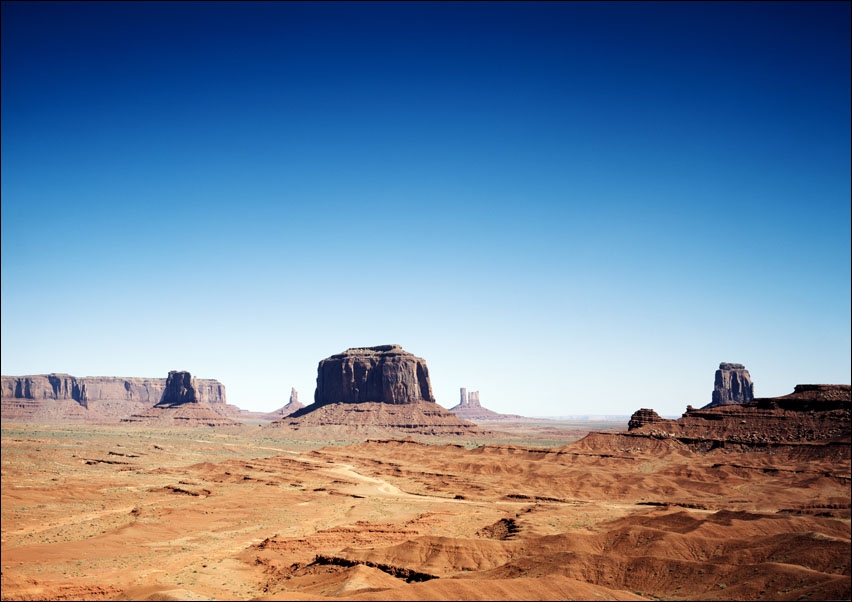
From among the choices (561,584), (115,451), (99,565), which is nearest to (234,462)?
(115,451)

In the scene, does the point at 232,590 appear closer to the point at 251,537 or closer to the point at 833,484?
the point at 251,537

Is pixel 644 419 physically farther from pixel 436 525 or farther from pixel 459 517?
pixel 436 525

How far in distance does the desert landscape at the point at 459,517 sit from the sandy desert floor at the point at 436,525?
217 mm

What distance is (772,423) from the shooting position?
10438 centimetres

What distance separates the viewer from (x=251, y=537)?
53.6 meters

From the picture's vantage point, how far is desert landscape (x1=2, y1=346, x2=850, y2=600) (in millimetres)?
35281

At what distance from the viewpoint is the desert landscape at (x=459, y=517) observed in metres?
35.3

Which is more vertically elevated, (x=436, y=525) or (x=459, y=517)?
(x=436, y=525)

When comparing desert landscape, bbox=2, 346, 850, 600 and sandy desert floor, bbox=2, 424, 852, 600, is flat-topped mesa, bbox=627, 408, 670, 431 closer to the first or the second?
desert landscape, bbox=2, 346, 850, 600

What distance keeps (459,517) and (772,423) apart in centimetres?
6889

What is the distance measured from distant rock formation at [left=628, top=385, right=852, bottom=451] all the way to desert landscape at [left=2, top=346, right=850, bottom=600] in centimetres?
33

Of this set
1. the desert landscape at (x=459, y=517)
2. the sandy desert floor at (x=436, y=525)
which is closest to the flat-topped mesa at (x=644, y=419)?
the desert landscape at (x=459, y=517)

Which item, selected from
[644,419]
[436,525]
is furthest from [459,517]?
[644,419]

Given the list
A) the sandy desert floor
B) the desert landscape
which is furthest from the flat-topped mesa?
the sandy desert floor
